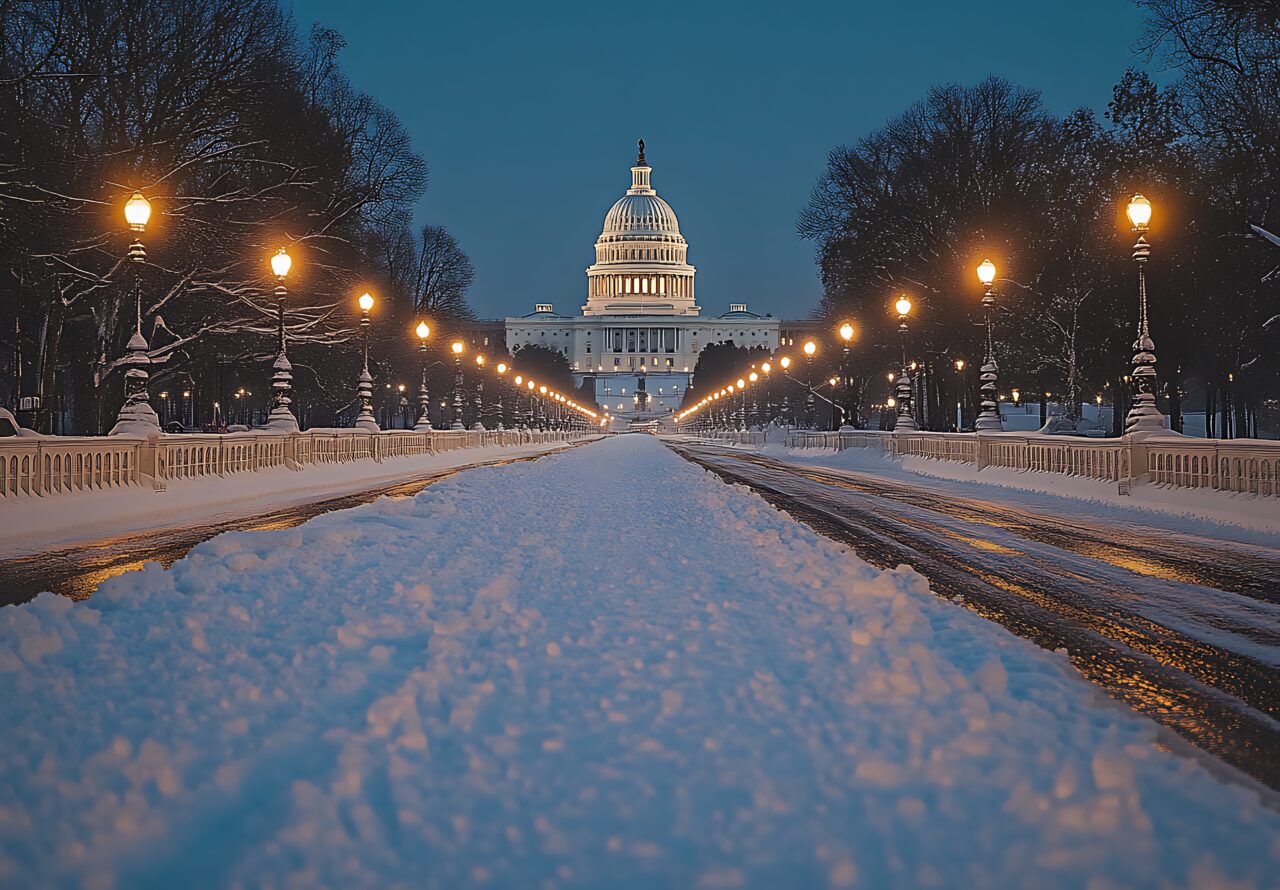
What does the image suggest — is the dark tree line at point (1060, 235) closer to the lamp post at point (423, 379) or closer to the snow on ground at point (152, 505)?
the lamp post at point (423, 379)

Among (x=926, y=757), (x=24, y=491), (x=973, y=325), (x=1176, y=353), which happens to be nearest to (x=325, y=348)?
(x=973, y=325)

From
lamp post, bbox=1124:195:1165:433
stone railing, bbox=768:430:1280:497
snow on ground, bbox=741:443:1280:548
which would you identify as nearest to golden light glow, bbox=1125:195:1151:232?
lamp post, bbox=1124:195:1165:433

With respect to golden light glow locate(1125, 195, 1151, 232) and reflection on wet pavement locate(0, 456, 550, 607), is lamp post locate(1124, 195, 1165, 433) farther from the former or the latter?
reflection on wet pavement locate(0, 456, 550, 607)

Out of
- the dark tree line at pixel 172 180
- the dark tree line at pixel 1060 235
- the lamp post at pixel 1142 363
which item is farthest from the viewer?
the dark tree line at pixel 1060 235

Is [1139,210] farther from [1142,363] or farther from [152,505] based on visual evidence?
[152,505]

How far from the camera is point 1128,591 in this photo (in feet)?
28.1

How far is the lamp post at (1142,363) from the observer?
19.4 metres

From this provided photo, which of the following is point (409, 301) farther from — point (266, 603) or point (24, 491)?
point (266, 603)

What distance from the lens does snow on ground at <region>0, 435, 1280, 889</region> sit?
3107 mm

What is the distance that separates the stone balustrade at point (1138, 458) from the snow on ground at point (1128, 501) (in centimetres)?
23

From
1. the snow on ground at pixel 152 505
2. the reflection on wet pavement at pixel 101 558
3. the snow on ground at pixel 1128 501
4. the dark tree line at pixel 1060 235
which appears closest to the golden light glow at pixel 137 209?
the snow on ground at pixel 152 505

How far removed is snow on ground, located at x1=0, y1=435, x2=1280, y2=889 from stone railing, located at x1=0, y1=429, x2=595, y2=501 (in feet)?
33.4

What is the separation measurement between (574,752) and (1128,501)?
16991mm

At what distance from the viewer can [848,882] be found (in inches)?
116
